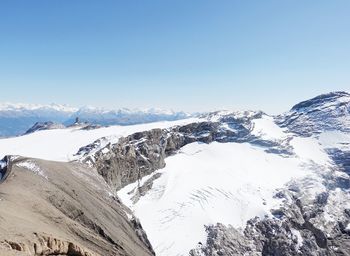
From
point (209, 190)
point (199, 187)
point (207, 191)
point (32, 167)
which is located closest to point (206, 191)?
point (207, 191)

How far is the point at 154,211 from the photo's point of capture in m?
122

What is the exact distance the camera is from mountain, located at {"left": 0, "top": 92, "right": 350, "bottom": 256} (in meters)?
111

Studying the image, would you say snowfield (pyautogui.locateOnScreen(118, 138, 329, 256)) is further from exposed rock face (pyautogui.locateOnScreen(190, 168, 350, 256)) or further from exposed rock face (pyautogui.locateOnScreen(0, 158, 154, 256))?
exposed rock face (pyautogui.locateOnScreen(0, 158, 154, 256))

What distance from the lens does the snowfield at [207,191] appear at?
116688 millimetres

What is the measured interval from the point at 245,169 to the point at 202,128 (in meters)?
31.9

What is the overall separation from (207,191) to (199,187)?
2709 mm

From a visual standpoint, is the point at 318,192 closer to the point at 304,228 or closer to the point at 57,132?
the point at 304,228

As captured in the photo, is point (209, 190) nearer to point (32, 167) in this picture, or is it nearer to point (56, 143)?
point (56, 143)

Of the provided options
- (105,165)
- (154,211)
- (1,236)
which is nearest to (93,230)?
(1,236)

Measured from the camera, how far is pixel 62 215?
6531cm

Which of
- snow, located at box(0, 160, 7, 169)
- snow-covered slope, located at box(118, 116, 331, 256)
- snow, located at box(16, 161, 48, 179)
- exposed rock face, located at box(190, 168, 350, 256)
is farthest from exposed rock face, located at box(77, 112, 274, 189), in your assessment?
snow, located at box(16, 161, 48, 179)

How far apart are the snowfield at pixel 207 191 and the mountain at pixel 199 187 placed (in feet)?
1.04

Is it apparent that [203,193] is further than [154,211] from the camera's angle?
Yes

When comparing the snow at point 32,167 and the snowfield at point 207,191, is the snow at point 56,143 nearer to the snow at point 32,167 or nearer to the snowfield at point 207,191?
the snowfield at point 207,191
